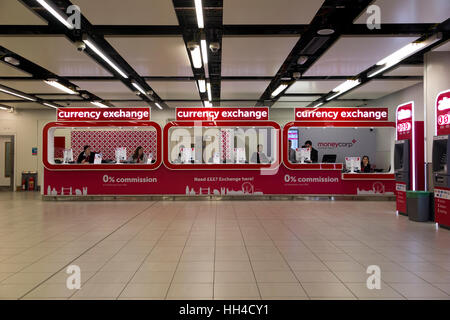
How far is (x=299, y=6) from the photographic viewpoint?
17.5 feet

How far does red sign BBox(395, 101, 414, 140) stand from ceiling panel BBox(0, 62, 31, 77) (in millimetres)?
9220

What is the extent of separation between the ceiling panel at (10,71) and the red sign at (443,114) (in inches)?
367

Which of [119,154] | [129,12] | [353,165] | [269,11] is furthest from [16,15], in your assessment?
[353,165]

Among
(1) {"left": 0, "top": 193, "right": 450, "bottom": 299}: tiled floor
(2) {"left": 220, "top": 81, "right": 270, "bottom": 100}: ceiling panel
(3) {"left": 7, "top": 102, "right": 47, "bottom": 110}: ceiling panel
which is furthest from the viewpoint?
(3) {"left": 7, "top": 102, "right": 47, "bottom": 110}: ceiling panel

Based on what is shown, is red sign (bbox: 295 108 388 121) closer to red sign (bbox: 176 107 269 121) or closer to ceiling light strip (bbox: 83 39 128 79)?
red sign (bbox: 176 107 269 121)

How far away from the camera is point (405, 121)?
7355mm

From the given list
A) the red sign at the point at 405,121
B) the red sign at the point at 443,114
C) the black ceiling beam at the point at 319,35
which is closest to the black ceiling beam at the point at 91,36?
the black ceiling beam at the point at 319,35

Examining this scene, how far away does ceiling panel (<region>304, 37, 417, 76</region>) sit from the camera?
682cm

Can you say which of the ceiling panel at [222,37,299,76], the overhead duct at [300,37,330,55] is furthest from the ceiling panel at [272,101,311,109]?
the overhead duct at [300,37,330,55]

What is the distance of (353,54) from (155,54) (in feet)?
14.8

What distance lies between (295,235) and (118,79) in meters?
6.92

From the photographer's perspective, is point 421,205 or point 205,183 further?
point 205,183

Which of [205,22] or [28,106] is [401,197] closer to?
[205,22]
